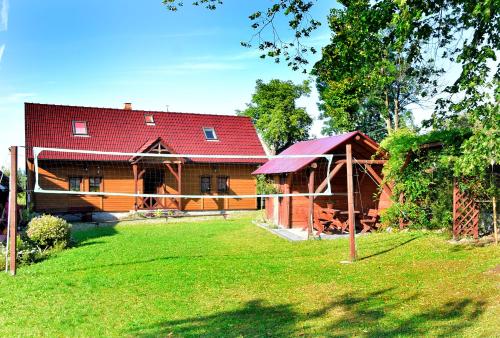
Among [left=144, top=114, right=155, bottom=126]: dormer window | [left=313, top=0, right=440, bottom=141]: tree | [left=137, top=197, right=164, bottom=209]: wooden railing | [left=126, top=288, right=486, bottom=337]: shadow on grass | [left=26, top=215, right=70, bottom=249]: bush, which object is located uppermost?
[left=144, top=114, right=155, bottom=126]: dormer window

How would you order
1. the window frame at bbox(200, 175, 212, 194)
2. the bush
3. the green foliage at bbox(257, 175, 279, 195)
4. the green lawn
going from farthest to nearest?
the window frame at bbox(200, 175, 212, 194) < the green foliage at bbox(257, 175, 279, 195) < the bush < the green lawn

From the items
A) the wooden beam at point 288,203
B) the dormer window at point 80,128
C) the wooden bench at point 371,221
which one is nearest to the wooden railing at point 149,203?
the dormer window at point 80,128

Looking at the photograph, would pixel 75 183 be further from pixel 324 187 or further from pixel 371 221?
pixel 371 221

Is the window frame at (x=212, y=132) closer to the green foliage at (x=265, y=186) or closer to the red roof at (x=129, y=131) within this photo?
the red roof at (x=129, y=131)

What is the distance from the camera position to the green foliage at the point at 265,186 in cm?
2127

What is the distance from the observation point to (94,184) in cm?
2517

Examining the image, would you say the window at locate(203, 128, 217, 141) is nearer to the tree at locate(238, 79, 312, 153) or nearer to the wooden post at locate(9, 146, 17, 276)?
the tree at locate(238, 79, 312, 153)

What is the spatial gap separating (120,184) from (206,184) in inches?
200

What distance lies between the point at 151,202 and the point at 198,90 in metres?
9.12

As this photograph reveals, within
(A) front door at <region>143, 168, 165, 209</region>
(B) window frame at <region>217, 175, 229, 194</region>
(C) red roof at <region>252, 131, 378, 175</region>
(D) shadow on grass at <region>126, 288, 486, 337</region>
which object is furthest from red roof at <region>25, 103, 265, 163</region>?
(D) shadow on grass at <region>126, 288, 486, 337</region>

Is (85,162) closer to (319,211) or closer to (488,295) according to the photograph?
(319,211)

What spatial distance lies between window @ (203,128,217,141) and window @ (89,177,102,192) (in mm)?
7486

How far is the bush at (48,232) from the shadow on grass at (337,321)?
8702 mm

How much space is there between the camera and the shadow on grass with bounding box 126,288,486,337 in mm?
6266
